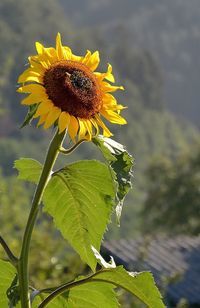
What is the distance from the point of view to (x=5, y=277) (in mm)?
1375

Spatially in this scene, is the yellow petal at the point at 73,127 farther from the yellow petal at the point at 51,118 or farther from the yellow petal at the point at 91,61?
the yellow petal at the point at 91,61

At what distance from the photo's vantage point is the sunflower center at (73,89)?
1.26 m

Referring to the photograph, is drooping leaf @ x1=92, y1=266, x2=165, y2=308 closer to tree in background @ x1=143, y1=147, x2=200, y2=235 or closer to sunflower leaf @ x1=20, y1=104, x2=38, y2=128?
sunflower leaf @ x1=20, y1=104, x2=38, y2=128

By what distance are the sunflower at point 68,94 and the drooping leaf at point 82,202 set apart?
8 cm

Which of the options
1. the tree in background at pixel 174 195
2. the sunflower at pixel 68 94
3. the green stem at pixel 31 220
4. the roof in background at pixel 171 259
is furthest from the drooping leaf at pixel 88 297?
the tree in background at pixel 174 195

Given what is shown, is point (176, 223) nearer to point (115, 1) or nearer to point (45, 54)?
point (45, 54)

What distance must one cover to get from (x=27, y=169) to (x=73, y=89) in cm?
19

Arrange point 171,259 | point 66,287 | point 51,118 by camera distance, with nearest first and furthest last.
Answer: point 51,118, point 66,287, point 171,259

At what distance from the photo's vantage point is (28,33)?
3757 inches

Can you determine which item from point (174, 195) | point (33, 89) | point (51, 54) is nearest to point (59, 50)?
point (51, 54)

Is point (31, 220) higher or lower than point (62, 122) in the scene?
lower

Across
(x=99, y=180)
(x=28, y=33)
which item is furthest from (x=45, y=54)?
(x=28, y=33)

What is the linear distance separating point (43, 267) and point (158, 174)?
27.1m

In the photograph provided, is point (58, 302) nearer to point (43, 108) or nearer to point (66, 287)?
point (66, 287)
